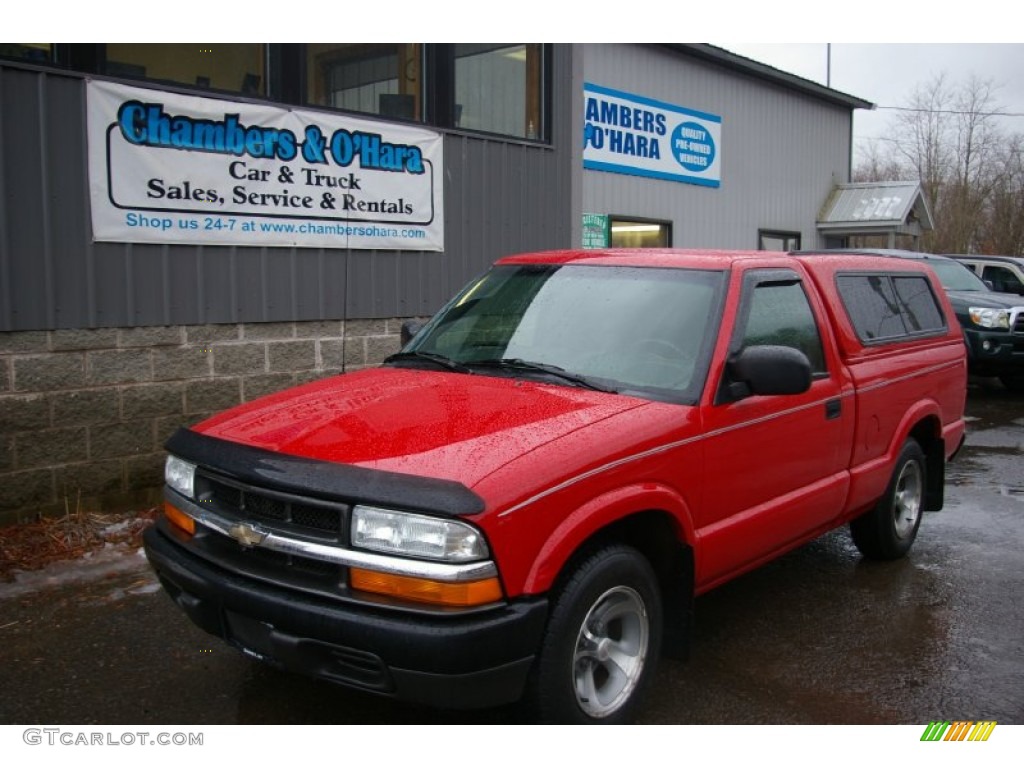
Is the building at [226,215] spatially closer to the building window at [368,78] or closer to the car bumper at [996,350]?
the building window at [368,78]

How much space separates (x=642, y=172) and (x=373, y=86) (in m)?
5.90

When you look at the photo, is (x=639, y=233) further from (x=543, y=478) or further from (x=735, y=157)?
(x=543, y=478)

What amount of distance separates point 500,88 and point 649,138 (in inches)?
176

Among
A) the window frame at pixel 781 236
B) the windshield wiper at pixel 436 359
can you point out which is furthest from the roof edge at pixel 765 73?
the windshield wiper at pixel 436 359

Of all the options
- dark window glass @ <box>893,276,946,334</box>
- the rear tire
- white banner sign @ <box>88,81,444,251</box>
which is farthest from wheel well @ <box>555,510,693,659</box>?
the rear tire

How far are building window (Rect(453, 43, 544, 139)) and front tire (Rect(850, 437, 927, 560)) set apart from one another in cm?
505

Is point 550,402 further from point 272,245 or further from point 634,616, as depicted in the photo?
point 272,245

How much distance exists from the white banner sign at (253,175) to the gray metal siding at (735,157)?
3419 mm

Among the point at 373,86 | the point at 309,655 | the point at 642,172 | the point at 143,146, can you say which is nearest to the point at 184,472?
the point at 309,655

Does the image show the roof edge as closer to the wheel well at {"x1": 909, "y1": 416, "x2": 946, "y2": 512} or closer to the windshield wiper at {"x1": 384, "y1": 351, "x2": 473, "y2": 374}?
the wheel well at {"x1": 909, "y1": 416, "x2": 946, "y2": 512}

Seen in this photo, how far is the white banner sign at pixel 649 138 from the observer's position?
12.3 m

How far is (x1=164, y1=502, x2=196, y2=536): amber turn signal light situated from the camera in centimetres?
361

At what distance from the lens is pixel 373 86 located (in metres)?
8.14
